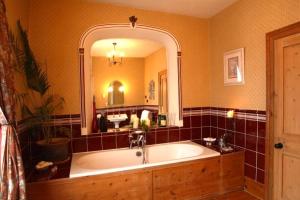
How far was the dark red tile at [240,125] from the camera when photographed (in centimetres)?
258

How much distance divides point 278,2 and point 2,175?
9.98 ft

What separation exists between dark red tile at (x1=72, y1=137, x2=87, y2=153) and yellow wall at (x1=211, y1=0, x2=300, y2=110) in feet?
7.12

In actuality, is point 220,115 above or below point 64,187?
above

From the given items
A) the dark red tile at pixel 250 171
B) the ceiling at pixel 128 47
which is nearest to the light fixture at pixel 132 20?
the ceiling at pixel 128 47

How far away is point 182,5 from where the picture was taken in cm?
277

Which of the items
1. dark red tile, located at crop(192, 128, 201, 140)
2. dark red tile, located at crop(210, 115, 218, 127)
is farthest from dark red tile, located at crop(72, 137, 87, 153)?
dark red tile, located at crop(210, 115, 218, 127)

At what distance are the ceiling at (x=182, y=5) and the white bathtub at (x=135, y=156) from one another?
2095 mm

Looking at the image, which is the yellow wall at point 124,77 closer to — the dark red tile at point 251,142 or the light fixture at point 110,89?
the light fixture at point 110,89

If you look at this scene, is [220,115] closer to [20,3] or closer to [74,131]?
[74,131]

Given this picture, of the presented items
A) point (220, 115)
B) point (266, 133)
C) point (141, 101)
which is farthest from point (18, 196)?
point (141, 101)

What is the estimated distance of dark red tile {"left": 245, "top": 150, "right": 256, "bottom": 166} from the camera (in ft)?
8.05

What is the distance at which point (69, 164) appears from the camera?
7.22 feet

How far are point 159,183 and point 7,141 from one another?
61.4 inches

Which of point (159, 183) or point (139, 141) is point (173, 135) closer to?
point (139, 141)
